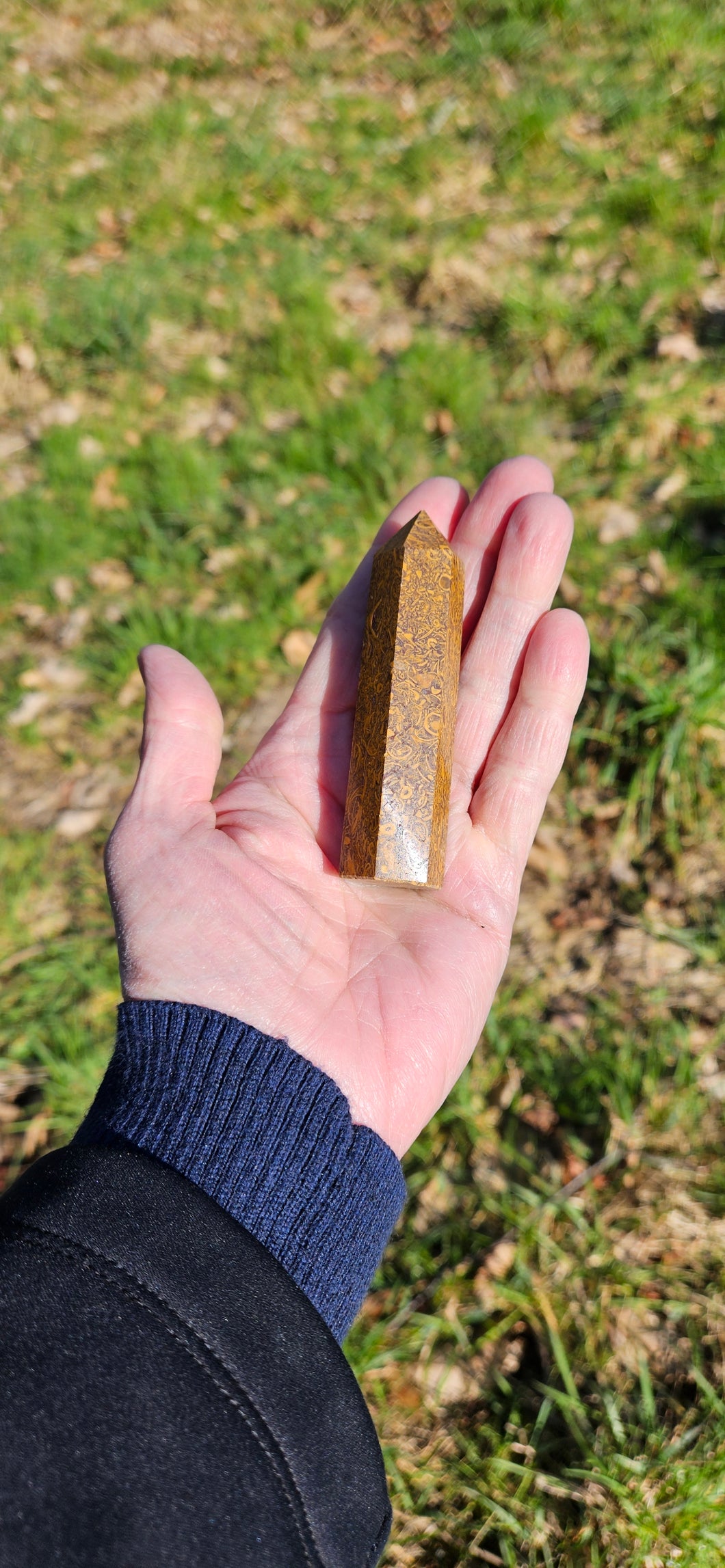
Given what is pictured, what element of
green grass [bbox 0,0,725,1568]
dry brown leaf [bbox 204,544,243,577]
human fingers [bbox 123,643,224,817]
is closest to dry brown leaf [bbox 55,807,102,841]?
green grass [bbox 0,0,725,1568]

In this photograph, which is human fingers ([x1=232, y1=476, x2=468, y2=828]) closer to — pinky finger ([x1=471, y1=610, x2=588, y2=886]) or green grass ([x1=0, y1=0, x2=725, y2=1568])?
pinky finger ([x1=471, y1=610, x2=588, y2=886])

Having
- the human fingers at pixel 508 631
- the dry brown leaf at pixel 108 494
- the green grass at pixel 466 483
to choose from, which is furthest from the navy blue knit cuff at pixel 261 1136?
the dry brown leaf at pixel 108 494

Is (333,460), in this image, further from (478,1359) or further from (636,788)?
(478,1359)

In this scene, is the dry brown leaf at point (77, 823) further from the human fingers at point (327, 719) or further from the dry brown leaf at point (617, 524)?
the dry brown leaf at point (617, 524)

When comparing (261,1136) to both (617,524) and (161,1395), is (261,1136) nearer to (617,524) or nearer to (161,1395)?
(161,1395)

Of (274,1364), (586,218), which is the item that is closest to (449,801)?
(274,1364)

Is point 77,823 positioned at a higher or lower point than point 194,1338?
lower

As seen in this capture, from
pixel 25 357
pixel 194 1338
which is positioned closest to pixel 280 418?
pixel 25 357
